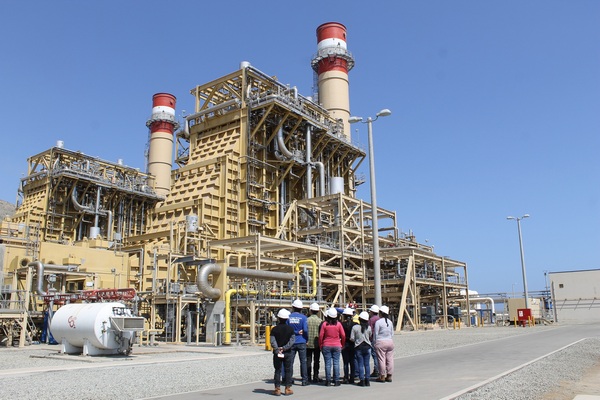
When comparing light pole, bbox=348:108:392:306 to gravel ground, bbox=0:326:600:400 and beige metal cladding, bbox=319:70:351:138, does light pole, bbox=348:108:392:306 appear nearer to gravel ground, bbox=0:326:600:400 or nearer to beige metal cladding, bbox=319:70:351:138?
gravel ground, bbox=0:326:600:400

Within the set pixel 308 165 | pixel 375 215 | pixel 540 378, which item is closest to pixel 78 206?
pixel 308 165

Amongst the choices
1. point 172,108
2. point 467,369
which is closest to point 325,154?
point 172,108

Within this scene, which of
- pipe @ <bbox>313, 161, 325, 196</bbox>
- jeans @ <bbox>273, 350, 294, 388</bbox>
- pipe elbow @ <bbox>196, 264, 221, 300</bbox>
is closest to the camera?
jeans @ <bbox>273, 350, 294, 388</bbox>

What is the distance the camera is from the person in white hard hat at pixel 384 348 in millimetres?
11344

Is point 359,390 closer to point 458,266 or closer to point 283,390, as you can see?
point 283,390

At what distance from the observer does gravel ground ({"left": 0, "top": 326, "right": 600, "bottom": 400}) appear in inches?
385

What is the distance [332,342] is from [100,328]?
876 centimetres

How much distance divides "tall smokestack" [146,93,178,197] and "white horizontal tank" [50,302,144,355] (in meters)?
40.0

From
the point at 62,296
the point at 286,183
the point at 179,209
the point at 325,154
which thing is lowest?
the point at 62,296

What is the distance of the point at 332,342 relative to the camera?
10.8 meters

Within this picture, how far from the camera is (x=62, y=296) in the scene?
2219 cm

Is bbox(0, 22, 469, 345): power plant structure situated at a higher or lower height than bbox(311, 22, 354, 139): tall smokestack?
lower

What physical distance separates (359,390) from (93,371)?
263 inches

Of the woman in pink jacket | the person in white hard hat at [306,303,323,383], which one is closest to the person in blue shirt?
the woman in pink jacket
